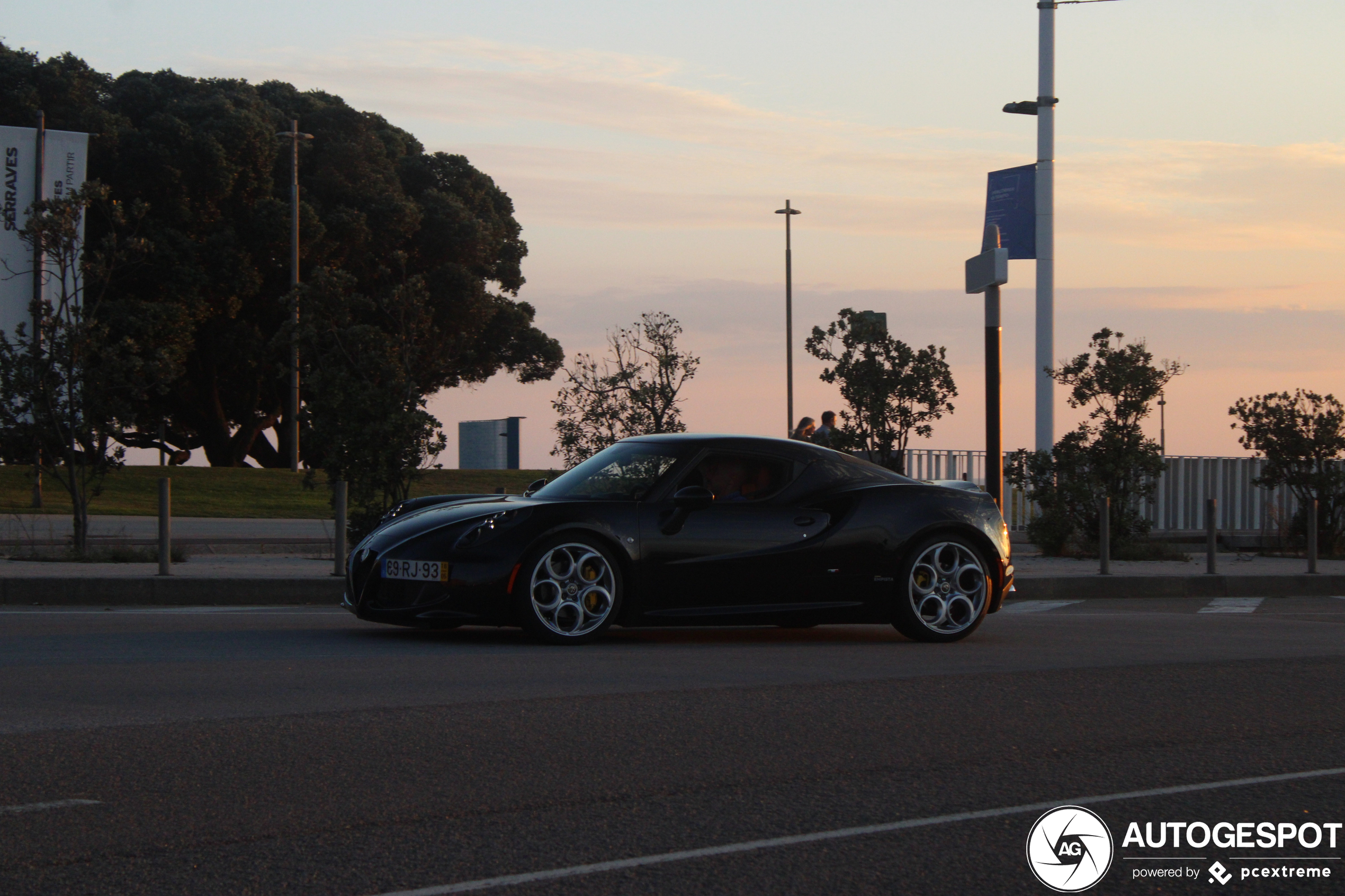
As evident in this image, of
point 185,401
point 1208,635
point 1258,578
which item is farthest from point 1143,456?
point 185,401

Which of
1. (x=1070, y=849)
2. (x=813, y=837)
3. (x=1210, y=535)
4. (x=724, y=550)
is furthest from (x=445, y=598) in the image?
(x=1210, y=535)

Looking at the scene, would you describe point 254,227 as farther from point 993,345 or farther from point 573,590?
point 573,590

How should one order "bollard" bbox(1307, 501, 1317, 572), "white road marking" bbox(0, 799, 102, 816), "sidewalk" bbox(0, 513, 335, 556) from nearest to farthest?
"white road marking" bbox(0, 799, 102, 816)
"bollard" bbox(1307, 501, 1317, 572)
"sidewalk" bbox(0, 513, 335, 556)

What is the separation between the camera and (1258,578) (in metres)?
16.5

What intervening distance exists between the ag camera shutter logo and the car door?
451 centimetres

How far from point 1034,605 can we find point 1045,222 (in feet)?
36.6

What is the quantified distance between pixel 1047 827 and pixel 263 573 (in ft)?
34.3

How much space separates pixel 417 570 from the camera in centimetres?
907

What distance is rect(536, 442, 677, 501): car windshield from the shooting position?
9.60 m

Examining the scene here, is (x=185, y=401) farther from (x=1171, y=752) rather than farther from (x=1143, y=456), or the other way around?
(x=1171, y=752)

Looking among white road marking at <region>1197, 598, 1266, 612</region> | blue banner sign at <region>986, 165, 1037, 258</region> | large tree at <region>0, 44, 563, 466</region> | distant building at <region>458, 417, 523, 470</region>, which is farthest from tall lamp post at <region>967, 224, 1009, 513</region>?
Result: distant building at <region>458, 417, 523, 470</region>

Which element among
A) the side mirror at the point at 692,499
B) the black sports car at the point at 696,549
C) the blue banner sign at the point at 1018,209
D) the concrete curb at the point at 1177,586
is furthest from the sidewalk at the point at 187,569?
the blue banner sign at the point at 1018,209

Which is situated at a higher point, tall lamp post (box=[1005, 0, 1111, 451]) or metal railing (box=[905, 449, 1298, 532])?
tall lamp post (box=[1005, 0, 1111, 451])

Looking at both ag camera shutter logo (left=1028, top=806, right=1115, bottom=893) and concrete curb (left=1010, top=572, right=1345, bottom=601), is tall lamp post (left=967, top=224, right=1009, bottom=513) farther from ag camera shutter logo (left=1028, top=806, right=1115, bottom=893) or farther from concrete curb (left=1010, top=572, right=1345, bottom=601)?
ag camera shutter logo (left=1028, top=806, right=1115, bottom=893)
